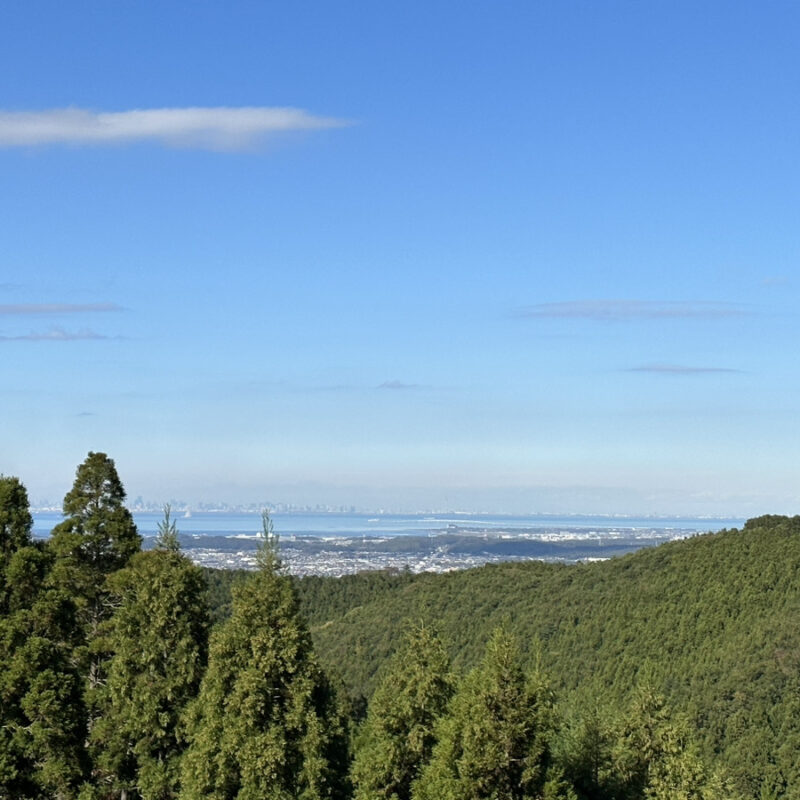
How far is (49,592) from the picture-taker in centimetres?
2925

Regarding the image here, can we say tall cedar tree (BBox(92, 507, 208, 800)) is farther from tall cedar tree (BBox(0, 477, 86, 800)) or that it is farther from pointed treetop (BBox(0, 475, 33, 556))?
pointed treetop (BBox(0, 475, 33, 556))

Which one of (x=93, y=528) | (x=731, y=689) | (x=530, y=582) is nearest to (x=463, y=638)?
(x=530, y=582)

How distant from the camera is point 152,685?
28.1 metres

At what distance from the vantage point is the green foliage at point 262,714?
2553 cm

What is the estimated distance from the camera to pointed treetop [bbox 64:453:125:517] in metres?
32.9

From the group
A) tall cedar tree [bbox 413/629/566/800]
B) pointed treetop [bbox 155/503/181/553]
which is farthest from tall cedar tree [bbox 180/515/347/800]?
pointed treetop [bbox 155/503/181/553]

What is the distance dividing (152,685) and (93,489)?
689cm

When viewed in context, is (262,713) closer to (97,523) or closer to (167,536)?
(167,536)

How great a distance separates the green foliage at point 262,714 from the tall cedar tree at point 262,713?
2cm

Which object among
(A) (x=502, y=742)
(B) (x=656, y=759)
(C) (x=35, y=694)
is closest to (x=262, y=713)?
(A) (x=502, y=742)

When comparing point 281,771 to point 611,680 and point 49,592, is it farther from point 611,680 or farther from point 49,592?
point 611,680

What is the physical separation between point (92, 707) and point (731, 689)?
5637 centimetres

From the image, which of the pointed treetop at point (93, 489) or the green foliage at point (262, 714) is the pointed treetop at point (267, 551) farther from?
the pointed treetop at point (93, 489)

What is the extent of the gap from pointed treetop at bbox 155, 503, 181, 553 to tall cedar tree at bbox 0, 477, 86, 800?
334cm
